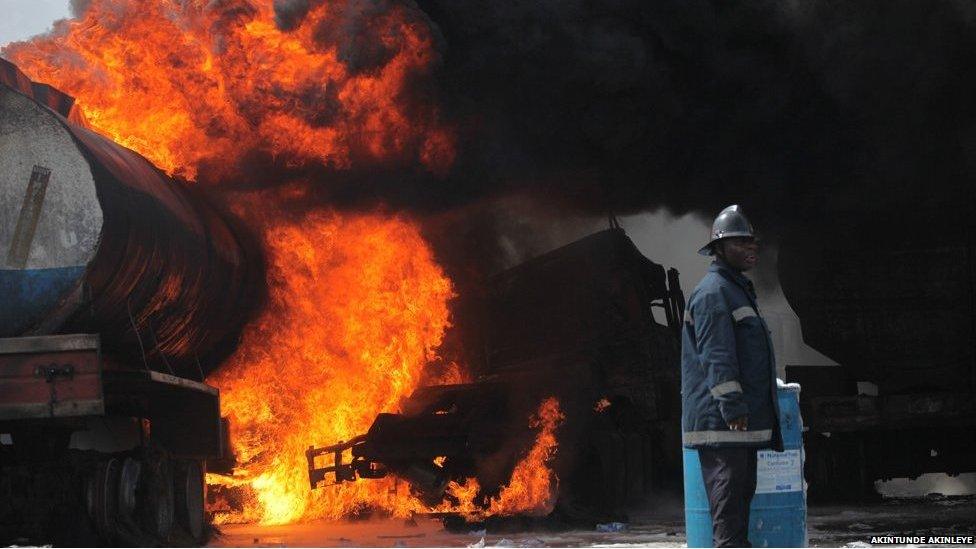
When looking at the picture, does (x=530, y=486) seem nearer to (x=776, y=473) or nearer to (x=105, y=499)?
(x=105, y=499)

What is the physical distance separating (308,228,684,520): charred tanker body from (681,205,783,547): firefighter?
18.0 feet

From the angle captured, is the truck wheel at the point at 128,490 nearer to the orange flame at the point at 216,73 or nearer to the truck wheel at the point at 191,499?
the truck wheel at the point at 191,499

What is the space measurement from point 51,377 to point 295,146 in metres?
5.12

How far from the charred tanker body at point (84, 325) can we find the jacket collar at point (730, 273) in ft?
13.7

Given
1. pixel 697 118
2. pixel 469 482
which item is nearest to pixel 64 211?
pixel 469 482

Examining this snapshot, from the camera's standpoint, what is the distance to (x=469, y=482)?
11883mm

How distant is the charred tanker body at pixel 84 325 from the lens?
7750 mm

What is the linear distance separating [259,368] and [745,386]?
304 inches

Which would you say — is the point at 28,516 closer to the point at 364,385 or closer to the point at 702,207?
the point at 364,385

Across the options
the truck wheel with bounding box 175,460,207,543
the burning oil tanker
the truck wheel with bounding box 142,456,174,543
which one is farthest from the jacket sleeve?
the truck wheel with bounding box 175,460,207,543

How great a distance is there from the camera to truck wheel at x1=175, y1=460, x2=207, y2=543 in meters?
9.97

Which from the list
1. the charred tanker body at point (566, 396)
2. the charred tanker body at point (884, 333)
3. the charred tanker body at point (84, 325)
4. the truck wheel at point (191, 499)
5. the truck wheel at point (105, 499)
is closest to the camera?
the charred tanker body at point (84, 325)

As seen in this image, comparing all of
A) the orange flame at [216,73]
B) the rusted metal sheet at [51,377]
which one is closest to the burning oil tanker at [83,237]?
the rusted metal sheet at [51,377]

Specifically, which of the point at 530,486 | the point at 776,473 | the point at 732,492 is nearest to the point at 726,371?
the point at 732,492
